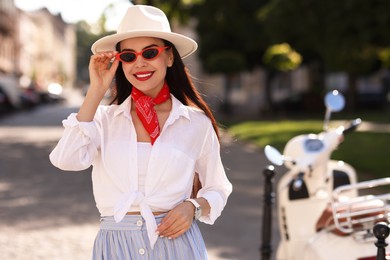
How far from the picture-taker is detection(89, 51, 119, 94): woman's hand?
2.81m

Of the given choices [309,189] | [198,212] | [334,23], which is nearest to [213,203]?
[198,212]

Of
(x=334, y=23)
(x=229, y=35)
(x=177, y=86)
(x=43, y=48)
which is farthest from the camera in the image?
(x=43, y=48)

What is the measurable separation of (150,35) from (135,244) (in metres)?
0.72

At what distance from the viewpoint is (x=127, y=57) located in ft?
9.43

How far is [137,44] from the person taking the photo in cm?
289

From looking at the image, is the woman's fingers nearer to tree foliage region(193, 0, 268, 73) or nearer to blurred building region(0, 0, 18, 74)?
tree foliage region(193, 0, 268, 73)

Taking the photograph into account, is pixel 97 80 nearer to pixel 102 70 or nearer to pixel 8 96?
pixel 102 70

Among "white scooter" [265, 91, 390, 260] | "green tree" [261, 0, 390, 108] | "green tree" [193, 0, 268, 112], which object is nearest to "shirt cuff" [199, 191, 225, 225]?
"white scooter" [265, 91, 390, 260]

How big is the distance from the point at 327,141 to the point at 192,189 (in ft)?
6.77

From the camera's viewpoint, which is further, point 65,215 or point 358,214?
point 65,215

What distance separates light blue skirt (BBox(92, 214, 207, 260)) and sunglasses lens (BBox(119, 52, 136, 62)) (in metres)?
0.55

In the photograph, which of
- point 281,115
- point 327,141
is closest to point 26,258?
point 327,141

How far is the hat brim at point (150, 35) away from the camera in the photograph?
2.84 metres

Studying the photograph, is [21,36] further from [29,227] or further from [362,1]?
[29,227]
